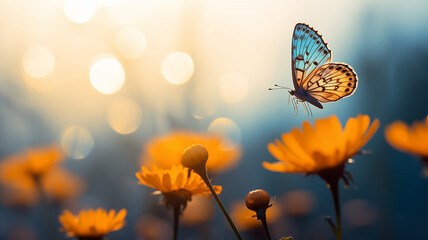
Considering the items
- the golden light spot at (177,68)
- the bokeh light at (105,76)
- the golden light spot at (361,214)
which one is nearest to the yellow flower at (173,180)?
the golden light spot at (177,68)

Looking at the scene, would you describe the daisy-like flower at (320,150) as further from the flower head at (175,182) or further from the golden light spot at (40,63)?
the golden light spot at (40,63)

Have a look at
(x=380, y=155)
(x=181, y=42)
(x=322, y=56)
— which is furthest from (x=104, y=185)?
(x=322, y=56)

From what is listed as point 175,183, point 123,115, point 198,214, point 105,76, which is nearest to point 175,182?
point 175,183

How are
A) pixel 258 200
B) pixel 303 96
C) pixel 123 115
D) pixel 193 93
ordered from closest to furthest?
pixel 258 200 → pixel 303 96 → pixel 193 93 → pixel 123 115

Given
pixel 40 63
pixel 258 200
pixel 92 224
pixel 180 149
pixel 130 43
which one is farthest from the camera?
pixel 40 63

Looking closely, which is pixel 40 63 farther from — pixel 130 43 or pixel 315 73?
pixel 315 73

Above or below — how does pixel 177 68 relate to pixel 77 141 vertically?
above
